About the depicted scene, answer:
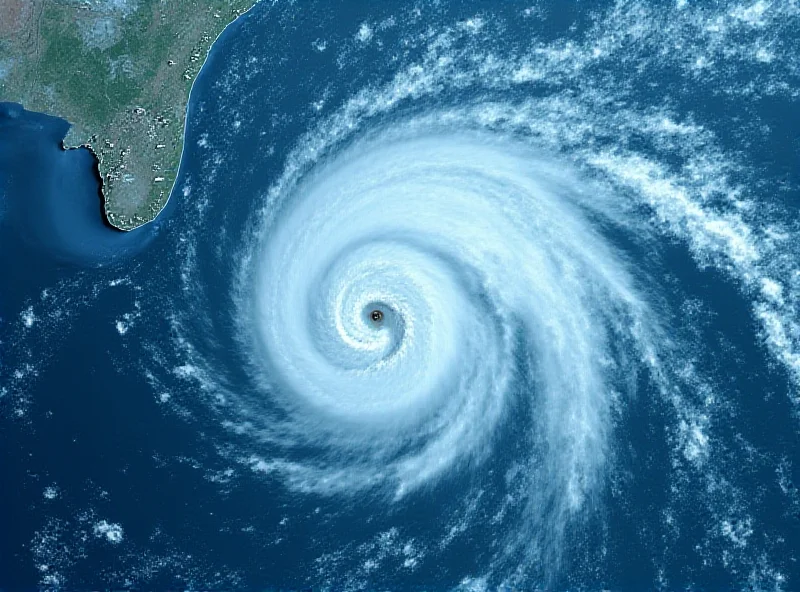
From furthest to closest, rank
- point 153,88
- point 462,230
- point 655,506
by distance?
1. point 153,88
2. point 462,230
3. point 655,506

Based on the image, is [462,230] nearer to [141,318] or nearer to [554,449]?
[554,449]

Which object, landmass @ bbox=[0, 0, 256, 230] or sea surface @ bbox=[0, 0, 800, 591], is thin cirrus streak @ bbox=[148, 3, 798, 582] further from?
landmass @ bbox=[0, 0, 256, 230]

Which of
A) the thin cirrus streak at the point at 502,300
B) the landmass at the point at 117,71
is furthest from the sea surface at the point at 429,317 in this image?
the landmass at the point at 117,71

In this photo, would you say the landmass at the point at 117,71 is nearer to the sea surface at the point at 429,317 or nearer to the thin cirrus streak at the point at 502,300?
the sea surface at the point at 429,317

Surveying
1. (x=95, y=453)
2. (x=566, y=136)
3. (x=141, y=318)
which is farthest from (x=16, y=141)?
(x=566, y=136)

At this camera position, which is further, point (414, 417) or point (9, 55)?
point (9, 55)

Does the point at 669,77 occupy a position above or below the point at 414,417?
above
